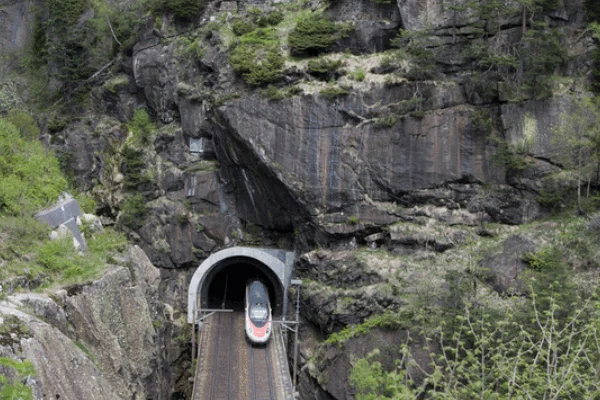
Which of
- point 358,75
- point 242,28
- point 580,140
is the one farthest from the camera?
point 242,28

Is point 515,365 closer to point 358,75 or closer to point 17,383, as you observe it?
point 17,383

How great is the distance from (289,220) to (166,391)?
1011cm

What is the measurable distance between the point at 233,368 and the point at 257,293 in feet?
17.5

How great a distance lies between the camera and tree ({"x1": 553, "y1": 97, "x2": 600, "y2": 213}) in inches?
1145

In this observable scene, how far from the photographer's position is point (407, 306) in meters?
29.8

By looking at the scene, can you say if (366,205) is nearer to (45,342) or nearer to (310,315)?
(310,315)

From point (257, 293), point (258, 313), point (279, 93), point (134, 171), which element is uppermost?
point (279, 93)

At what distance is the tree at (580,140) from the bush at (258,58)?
43.7 feet

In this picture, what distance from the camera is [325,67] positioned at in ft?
111

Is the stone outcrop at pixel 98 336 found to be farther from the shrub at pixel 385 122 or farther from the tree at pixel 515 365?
the shrub at pixel 385 122

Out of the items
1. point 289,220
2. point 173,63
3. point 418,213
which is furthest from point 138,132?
point 418,213

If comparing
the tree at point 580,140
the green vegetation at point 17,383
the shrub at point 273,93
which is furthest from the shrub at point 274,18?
the green vegetation at point 17,383

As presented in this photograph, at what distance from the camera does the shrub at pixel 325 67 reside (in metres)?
33.9

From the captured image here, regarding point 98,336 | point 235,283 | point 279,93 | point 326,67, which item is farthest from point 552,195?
point 98,336
